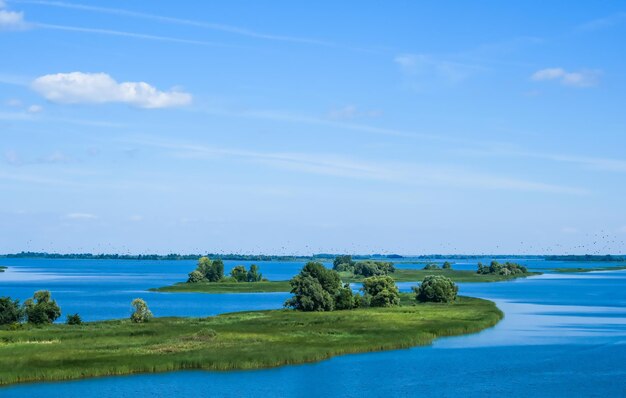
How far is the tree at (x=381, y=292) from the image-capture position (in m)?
122

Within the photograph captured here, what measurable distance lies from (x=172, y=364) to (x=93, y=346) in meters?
11.2

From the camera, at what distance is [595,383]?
6328cm

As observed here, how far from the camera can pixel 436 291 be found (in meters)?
135

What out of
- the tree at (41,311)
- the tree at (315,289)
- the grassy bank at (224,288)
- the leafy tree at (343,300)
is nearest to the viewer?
the tree at (41,311)

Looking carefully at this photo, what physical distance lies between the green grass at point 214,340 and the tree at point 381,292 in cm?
1038

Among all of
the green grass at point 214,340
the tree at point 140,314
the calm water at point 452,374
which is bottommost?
the calm water at point 452,374

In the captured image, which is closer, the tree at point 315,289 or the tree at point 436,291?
the tree at point 315,289

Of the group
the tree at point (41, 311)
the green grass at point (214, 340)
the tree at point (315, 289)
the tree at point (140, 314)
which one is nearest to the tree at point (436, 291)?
the green grass at point (214, 340)

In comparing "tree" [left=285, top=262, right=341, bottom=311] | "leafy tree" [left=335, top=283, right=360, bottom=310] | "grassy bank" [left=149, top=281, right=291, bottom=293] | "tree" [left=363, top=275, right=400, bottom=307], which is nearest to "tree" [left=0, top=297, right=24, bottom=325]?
"tree" [left=285, top=262, right=341, bottom=311]

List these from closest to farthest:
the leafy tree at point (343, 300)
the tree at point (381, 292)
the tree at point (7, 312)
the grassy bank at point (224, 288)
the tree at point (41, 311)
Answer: the tree at point (7, 312) < the tree at point (41, 311) < the leafy tree at point (343, 300) < the tree at point (381, 292) < the grassy bank at point (224, 288)

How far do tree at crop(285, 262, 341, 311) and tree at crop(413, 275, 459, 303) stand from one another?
2375 cm

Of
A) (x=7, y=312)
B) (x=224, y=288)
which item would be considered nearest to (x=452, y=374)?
(x=7, y=312)

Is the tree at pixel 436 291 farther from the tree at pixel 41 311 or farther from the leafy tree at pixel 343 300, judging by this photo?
the tree at pixel 41 311

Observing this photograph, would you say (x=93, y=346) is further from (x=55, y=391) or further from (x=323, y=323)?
(x=323, y=323)
